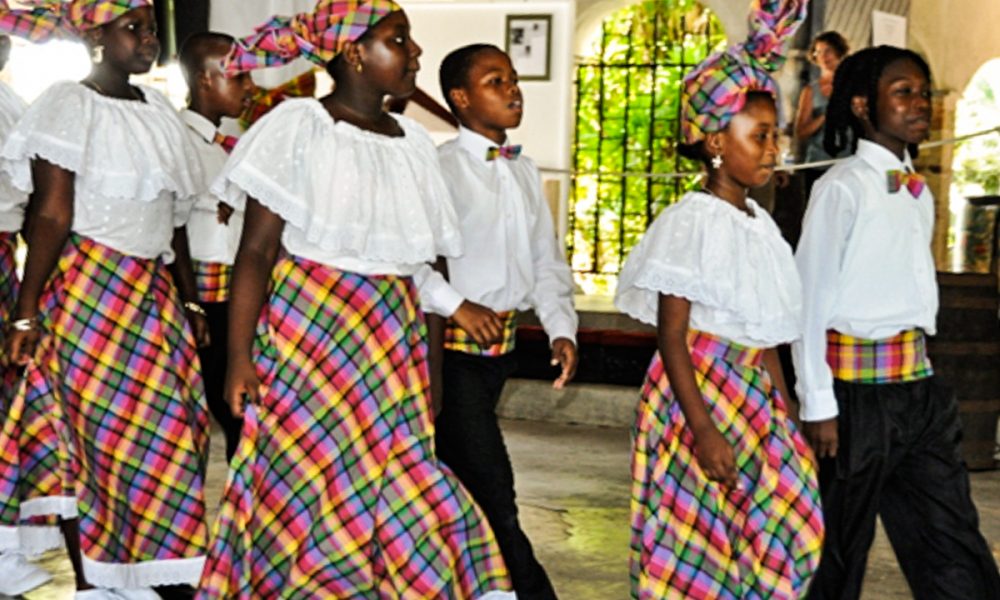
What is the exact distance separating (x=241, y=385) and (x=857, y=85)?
1720 millimetres

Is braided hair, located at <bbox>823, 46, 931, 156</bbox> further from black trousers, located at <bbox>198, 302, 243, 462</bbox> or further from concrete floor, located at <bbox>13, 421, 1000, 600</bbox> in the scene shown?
black trousers, located at <bbox>198, 302, 243, 462</bbox>

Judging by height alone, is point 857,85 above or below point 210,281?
above

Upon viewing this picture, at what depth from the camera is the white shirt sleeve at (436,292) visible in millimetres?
3693

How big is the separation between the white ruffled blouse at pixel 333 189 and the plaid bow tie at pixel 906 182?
1136mm

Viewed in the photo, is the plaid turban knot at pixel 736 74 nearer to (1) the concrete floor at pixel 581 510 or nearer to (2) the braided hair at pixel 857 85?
(2) the braided hair at pixel 857 85

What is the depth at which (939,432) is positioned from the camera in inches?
149

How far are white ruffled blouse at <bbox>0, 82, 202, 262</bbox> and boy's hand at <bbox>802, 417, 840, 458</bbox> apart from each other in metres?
1.81

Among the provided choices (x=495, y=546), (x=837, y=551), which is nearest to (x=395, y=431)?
(x=495, y=546)

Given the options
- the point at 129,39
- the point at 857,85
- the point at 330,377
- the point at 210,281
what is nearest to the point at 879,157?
the point at 857,85

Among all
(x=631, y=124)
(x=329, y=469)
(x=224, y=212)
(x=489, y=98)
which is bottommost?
(x=329, y=469)

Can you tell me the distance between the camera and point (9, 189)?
473cm

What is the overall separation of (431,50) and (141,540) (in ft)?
26.5

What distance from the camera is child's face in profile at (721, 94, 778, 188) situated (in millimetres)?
3652

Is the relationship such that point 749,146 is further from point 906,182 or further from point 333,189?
point 333,189
